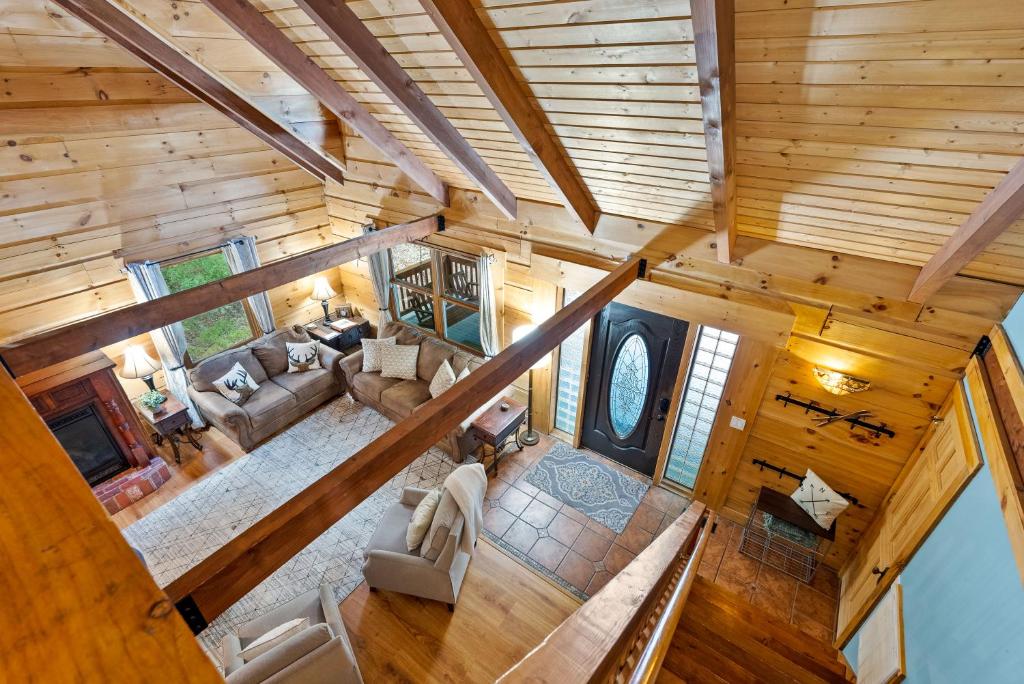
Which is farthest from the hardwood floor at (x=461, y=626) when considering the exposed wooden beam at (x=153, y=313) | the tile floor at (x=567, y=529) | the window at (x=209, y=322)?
the window at (x=209, y=322)

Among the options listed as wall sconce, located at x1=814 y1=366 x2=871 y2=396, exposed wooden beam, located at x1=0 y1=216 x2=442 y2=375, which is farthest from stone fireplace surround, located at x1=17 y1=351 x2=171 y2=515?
wall sconce, located at x1=814 y1=366 x2=871 y2=396

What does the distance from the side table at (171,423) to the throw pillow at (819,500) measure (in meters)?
5.71

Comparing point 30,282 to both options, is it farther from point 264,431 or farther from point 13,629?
point 13,629

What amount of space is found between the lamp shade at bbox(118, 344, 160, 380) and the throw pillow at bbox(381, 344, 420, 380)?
7.23 ft

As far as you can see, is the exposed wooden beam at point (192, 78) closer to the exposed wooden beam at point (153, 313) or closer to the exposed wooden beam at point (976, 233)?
the exposed wooden beam at point (153, 313)

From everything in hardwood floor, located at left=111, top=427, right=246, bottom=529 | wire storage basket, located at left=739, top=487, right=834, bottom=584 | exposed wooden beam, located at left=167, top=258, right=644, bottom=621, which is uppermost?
exposed wooden beam, located at left=167, top=258, right=644, bottom=621

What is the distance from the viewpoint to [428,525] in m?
3.25

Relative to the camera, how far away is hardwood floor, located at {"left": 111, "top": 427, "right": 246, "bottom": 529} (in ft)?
13.7

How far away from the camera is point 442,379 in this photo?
491 cm

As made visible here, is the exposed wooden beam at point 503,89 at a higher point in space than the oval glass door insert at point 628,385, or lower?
higher

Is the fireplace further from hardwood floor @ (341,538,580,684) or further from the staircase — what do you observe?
the staircase

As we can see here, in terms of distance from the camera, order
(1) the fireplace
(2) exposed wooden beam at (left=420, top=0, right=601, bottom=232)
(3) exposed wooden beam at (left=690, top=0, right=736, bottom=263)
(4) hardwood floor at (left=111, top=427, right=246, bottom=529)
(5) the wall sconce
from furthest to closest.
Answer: (4) hardwood floor at (left=111, top=427, right=246, bottom=529)
(1) the fireplace
(5) the wall sconce
(2) exposed wooden beam at (left=420, top=0, right=601, bottom=232)
(3) exposed wooden beam at (left=690, top=0, right=736, bottom=263)

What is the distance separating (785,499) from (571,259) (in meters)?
2.65

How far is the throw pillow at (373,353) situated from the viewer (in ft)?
17.6
